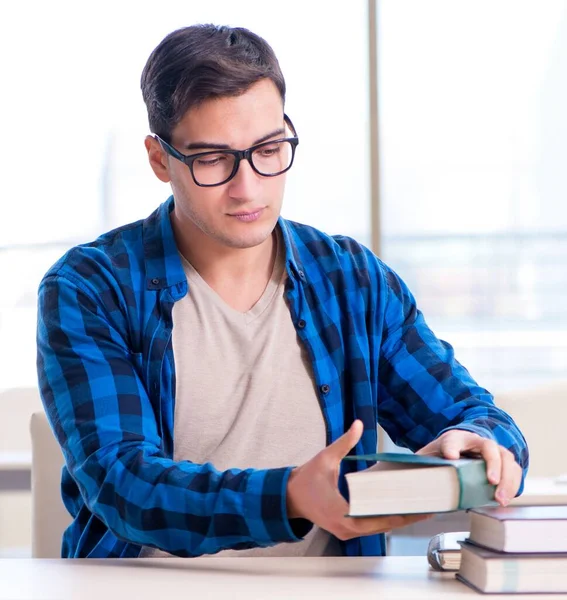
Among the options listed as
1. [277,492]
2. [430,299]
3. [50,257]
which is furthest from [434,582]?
[50,257]

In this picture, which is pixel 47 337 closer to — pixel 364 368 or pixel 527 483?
pixel 364 368

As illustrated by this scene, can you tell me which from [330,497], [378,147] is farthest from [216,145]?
[378,147]

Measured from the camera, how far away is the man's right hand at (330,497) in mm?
1005

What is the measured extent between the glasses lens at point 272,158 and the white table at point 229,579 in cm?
59

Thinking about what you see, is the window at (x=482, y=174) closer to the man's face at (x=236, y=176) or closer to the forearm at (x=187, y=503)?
the man's face at (x=236, y=176)

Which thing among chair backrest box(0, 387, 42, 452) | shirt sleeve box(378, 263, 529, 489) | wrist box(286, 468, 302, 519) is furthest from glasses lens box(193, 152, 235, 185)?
chair backrest box(0, 387, 42, 452)

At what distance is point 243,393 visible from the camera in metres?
1.47

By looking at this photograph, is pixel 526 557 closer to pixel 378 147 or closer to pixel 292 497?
pixel 292 497

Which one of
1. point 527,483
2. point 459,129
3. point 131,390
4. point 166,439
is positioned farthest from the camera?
point 459,129

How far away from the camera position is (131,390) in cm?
132

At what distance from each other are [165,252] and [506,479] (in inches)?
27.5

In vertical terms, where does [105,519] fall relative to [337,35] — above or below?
below

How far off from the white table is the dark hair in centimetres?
68

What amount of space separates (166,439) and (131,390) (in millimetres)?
150
